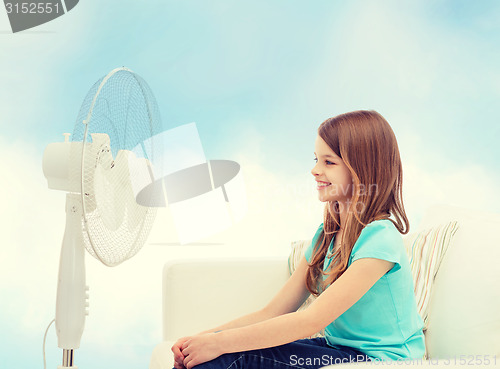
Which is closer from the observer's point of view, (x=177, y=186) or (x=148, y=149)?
(x=148, y=149)

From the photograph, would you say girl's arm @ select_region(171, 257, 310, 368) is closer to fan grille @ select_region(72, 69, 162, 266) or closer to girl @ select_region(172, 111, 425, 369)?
girl @ select_region(172, 111, 425, 369)

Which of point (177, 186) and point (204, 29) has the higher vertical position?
point (204, 29)

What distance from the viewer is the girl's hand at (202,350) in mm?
1303

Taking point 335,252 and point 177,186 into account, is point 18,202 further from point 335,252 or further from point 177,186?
point 335,252

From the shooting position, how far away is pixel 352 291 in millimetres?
1340

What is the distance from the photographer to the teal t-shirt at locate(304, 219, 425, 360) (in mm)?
1391

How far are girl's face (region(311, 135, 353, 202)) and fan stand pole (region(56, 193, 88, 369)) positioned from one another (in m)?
0.70

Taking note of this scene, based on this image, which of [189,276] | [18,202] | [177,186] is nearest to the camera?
[189,276]

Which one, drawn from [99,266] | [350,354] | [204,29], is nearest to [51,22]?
[204,29]

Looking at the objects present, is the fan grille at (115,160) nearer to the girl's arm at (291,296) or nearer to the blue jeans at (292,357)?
the girl's arm at (291,296)

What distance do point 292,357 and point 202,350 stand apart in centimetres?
21

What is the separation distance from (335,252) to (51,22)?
7.51 feet

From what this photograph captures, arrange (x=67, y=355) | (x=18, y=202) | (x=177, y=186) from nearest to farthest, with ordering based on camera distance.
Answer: (x=67, y=355)
(x=177, y=186)
(x=18, y=202)

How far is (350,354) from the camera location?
1409 millimetres
